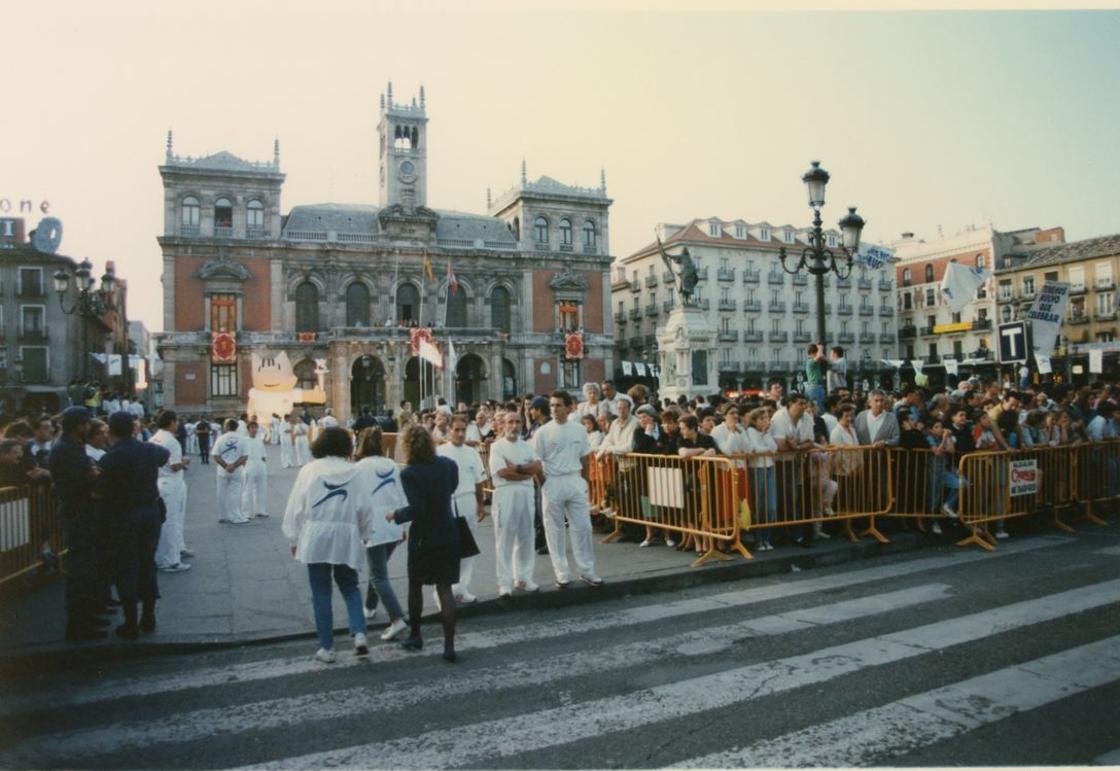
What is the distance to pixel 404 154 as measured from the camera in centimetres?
5256

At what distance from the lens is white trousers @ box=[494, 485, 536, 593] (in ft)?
23.2

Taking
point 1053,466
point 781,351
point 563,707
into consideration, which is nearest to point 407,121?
point 781,351

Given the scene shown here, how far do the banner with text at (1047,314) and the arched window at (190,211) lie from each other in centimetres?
4569

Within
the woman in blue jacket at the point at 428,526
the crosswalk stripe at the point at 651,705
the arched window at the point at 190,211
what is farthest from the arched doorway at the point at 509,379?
the crosswalk stripe at the point at 651,705

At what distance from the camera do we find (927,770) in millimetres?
3336

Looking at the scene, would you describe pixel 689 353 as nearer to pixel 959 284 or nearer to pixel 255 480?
pixel 959 284

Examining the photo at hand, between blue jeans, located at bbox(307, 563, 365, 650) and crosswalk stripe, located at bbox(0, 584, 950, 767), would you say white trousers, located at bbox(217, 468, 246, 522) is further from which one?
crosswalk stripe, located at bbox(0, 584, 950, 767)

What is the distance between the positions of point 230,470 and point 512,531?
6568 mm

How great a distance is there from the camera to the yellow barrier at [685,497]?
845cm

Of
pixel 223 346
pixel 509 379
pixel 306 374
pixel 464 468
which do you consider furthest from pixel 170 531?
pixel 509 379

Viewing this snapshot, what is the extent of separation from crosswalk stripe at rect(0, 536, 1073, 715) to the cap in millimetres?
2335

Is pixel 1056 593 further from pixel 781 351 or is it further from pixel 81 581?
pixel 781 351

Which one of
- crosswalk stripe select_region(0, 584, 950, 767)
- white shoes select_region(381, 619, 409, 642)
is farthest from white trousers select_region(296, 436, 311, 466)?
crosswalk stripe select_region(0, 584, 950, 767)

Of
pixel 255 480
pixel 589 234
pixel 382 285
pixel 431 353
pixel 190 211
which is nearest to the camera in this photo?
pixel 255 480
